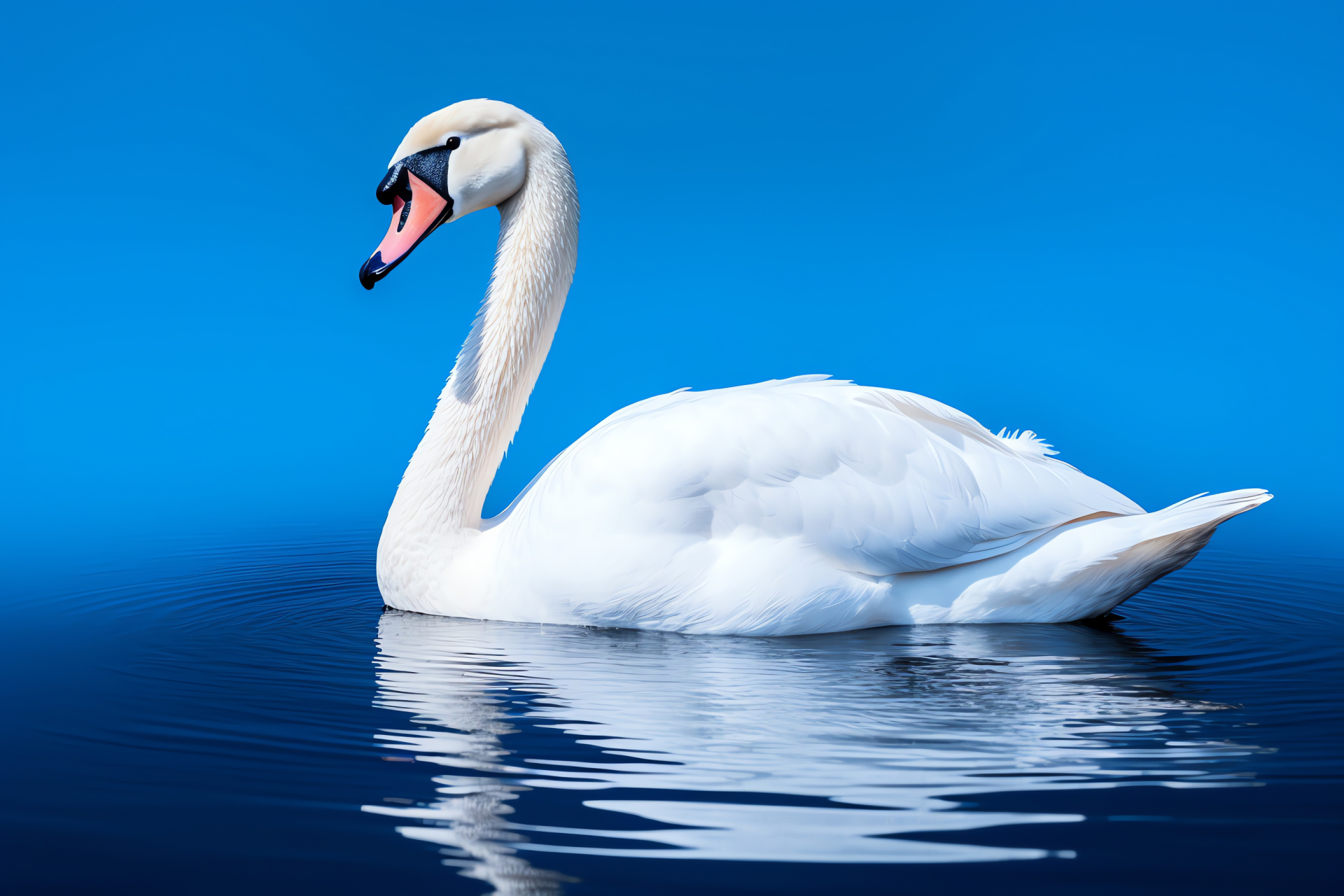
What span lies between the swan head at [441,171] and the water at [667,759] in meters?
1.84

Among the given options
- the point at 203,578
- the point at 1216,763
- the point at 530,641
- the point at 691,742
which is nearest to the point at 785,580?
the point at 530,641

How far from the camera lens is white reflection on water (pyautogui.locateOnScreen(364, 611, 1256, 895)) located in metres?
2.23

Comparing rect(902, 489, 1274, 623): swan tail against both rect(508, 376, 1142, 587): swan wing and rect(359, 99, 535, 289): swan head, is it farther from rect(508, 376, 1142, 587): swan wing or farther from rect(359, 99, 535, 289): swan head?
rect(359, 99, 535, 289): swan head

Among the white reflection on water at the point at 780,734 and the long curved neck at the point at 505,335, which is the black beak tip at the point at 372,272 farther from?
the white reflection on water at the point at 780,734

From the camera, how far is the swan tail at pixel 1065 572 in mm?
4293

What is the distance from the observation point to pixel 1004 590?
174 inches

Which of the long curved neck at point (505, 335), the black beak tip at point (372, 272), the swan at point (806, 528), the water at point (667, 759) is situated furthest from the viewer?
the long curved neck at point (505, 335)

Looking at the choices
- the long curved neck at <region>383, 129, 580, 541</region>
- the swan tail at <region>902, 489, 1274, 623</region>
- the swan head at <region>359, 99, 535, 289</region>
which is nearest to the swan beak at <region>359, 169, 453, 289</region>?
the swan head at <region>359, 99, 535, 289</region>

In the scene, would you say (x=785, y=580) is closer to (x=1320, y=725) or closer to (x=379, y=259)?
(x=1320, y=725)

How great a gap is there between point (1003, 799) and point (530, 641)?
2298 mm

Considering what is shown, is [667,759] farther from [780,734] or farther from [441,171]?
[441,171]

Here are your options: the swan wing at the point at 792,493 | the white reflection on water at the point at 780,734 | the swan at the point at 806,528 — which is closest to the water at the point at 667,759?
the white reflection on water at the point at 780,734

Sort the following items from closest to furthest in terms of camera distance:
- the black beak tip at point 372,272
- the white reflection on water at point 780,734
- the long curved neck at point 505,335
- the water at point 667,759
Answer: the water at point 667,759, the white reflection on water at point 780,734, the black beak tip at point 372,272, the long curved neck at point 505,335

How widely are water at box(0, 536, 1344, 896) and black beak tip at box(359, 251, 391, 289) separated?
1.53 m
